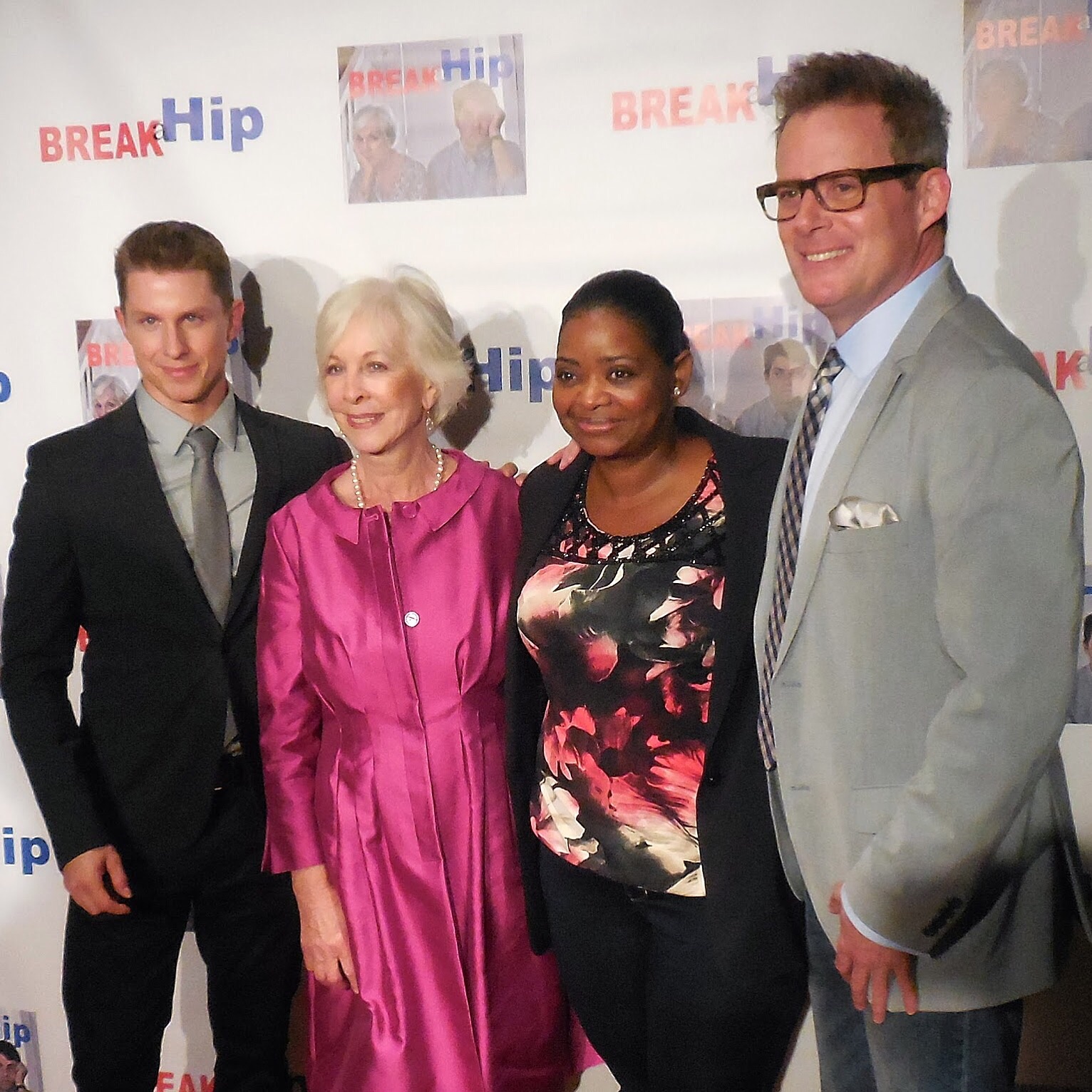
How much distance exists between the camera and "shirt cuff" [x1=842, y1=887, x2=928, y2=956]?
52.1 inches

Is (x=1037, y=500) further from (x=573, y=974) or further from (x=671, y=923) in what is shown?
(x=573, y=974)

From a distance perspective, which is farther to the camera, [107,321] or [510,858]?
[107,321]

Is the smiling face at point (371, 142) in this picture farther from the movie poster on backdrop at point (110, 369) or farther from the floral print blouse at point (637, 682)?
the floral print blouse at point (637, 682)

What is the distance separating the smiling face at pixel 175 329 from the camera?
2.02 meters

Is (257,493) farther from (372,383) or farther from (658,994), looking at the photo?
(658,994)

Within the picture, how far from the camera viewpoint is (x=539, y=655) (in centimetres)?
173

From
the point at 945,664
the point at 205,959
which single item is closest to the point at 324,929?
the point at 205,959

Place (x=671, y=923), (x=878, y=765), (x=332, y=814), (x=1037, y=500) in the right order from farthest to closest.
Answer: (x=332, y=814), (x=671, y=923), (x=878, y=765), (x=1037, y=500)

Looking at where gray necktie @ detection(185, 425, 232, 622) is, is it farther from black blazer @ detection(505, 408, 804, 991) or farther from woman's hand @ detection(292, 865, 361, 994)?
black blazer @ detection(505, 408, 804, 991)

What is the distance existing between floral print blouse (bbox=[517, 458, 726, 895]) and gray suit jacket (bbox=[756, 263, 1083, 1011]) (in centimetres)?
19

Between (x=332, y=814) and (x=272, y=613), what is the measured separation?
1.17 ft

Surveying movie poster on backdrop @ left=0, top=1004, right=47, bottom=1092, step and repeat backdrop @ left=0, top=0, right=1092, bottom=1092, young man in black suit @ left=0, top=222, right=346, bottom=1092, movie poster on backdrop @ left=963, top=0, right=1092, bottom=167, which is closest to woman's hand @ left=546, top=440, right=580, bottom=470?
step and repeat backdrop @ left=0, top=0, right=1092, bottom=1092

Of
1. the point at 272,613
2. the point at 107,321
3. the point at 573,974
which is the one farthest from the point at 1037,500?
the point at 107,321

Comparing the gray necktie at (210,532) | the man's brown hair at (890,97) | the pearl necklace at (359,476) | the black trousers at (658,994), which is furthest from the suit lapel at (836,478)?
the gray necktie at (210,532)
